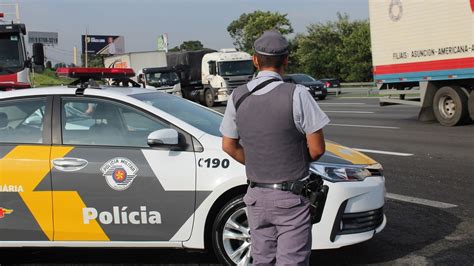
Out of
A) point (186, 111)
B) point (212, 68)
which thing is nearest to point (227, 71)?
point (212, 68)

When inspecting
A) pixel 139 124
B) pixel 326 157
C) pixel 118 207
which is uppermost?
pixel 139 124

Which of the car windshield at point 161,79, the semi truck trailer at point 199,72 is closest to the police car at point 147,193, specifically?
the semi truck trailer at point 199,72

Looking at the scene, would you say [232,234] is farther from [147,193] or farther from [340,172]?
[340,172]

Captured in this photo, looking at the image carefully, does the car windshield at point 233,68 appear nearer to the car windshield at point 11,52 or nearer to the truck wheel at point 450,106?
the truck wheel at point 450,106

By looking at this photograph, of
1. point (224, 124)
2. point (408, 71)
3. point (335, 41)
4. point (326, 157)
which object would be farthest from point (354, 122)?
point (335, 41)

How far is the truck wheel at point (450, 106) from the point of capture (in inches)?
527

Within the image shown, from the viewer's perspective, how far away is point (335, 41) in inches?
2164

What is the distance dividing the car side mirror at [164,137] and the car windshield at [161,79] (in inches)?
884

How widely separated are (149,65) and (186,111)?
26483 mm

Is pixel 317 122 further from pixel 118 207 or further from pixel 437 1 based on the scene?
pixel 437 1

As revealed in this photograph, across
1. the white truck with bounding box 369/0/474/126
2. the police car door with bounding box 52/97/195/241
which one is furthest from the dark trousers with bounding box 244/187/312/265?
the white truck with bounding box 369/0/474/126

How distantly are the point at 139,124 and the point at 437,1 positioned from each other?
36.7ft

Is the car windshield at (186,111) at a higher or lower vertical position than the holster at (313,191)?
higher

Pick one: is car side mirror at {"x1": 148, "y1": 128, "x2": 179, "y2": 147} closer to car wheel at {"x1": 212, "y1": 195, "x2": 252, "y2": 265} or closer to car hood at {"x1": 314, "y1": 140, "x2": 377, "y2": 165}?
car wheel at {"x1": 212, "y1": 195, "x2": 252, "y2": 265}
